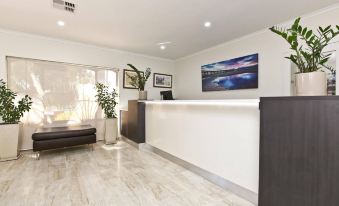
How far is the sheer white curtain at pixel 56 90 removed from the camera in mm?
3604

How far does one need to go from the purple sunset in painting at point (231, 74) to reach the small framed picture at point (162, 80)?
1409 millimetres

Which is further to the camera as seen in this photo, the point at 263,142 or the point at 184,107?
the point at 184,107

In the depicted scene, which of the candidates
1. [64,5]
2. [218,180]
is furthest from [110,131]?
[218,180]

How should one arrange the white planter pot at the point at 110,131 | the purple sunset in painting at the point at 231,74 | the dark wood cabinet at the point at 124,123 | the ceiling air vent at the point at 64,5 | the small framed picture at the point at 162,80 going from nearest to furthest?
the ceiling air vent at the point at 64,5 < the purple sunset in painting at the point at 231,74 < the white planter pot at the point at 110,131 < the dark wood cabinet at the point at 124,123 < the small framed picture at the point at 162,80

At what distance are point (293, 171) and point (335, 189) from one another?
23 cm

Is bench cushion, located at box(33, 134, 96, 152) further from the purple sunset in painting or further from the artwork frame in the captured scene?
the purple sunset in painting

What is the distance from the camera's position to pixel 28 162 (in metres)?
2.95

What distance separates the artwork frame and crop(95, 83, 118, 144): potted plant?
154 cm

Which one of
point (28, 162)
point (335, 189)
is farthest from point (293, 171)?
point (28, 162)

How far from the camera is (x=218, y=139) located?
6.91ft

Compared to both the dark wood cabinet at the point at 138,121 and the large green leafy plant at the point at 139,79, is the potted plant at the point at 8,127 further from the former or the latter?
the large green leafy plant at the point at 139,79

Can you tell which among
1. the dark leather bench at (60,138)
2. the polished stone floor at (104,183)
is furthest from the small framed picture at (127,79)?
the polished stone floor at (104,183)

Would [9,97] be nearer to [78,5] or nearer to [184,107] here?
[78,5]

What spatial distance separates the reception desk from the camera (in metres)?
1.75
